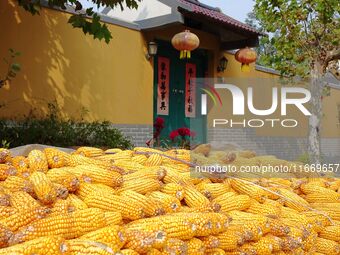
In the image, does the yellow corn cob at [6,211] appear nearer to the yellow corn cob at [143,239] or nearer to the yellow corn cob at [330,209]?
the yellow corn cob at [143,239]

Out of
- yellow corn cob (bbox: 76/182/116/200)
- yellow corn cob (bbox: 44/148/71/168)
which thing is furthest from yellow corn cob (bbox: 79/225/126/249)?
yellow corn cob (bbox: 44/148/71/168)

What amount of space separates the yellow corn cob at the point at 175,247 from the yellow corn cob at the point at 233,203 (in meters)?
0.77

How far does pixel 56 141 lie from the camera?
29.0 feet

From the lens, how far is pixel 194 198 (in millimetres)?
3111

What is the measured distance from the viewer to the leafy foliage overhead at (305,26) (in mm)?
11727

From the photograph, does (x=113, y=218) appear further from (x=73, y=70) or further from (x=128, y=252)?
(x=73, y=70)

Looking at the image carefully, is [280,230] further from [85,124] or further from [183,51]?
[183,51]

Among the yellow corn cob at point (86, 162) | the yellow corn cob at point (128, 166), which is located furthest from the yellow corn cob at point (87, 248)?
the yellow corn cob at point (128, 166)

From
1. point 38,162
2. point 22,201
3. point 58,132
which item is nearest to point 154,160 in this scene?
point 38,162

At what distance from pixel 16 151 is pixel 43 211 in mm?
1782

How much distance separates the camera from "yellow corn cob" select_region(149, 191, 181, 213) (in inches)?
114

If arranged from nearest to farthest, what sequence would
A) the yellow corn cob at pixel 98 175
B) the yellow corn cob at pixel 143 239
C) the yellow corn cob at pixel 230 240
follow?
the yellow corn cob at pixel 143 239 → the yellow corn cob at pixel 230 240 → the yellow corn cob at pixel 98 175

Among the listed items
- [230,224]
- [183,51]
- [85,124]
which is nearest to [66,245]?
[230,224]

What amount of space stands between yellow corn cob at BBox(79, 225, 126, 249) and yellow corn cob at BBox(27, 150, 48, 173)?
95 centimetres
